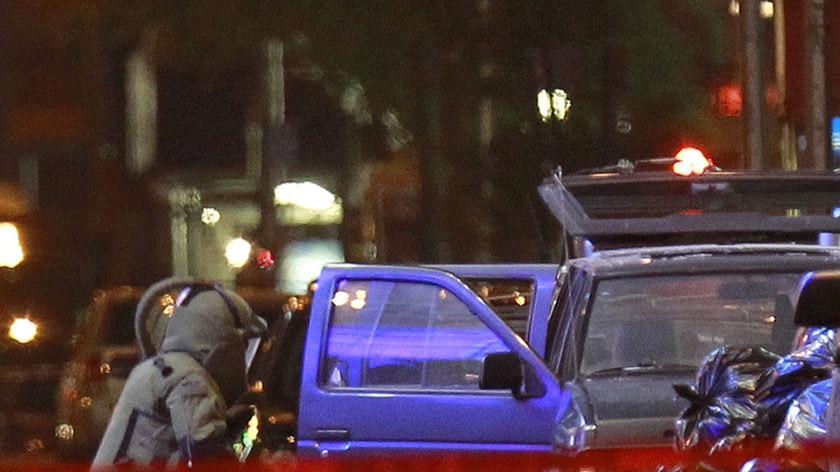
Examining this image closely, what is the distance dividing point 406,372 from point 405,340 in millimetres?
158

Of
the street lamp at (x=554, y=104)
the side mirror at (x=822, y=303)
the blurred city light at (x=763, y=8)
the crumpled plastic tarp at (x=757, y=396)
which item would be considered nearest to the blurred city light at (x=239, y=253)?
the street lamp at (x=554, y=104)

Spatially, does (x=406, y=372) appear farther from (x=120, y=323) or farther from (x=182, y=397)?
(x=120, y=323)

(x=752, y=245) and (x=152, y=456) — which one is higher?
(x=752, y=245)

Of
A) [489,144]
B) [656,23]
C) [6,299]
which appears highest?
[656,23]

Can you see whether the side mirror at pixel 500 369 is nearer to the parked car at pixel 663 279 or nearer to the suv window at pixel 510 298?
the parked car at pixel 663 279

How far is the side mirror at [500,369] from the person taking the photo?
8258 millimetres

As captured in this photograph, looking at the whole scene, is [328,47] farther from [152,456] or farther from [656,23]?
[152,456]

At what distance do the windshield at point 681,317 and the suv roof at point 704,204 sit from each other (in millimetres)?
779

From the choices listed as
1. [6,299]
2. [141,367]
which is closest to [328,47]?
[6,299]

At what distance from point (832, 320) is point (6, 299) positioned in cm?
2731

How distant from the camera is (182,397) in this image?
753cm

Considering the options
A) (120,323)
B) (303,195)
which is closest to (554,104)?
(303,195)

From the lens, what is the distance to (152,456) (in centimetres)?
759

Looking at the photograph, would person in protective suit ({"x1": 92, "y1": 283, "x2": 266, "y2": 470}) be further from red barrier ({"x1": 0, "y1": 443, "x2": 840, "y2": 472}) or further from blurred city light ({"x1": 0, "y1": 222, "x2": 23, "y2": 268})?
blurred city light ({"x1": 0, "y1": 222, "x2": 23, "y2": 268})
